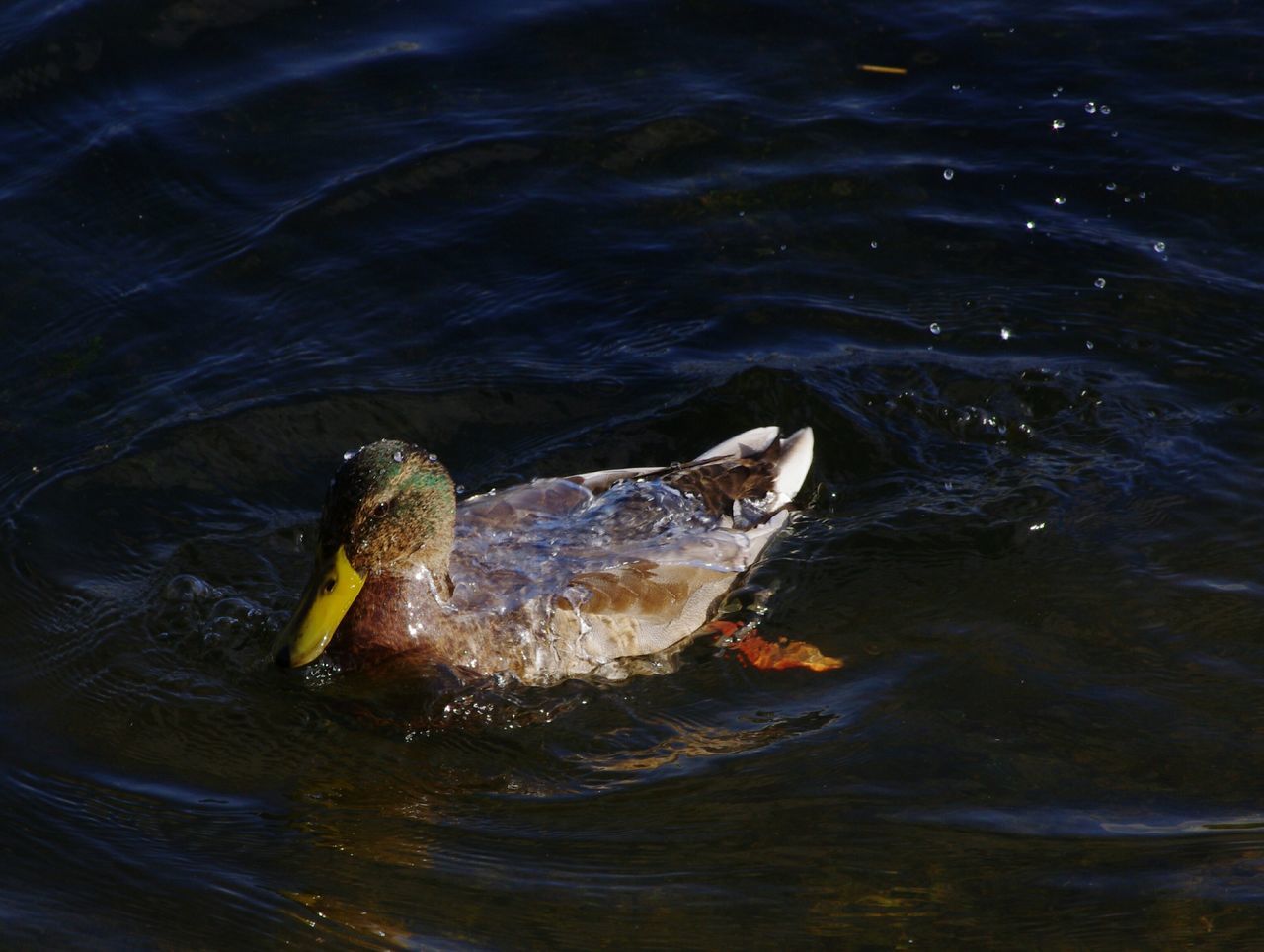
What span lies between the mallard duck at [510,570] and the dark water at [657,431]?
188 millimetres

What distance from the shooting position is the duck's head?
555 centimetres

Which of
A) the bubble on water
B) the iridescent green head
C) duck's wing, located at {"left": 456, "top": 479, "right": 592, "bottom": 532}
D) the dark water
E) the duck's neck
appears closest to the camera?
the dark water

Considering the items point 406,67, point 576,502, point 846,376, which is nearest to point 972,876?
point 576,502

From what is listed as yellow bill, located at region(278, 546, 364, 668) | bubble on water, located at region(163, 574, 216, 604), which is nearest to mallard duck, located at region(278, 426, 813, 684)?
yellow bill, located at region(278, 546, 364, 668)

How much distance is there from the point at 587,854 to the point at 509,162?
16.9 feet

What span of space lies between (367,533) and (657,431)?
6.66 feet

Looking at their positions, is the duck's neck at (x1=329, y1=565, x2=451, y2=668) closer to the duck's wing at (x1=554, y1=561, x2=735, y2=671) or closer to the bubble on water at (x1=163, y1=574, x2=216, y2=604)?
the duck's wing at (x1=554, y1=561, x2=735, y2=671)

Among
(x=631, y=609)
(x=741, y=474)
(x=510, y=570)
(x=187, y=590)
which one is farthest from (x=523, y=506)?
(x=187, y=590)

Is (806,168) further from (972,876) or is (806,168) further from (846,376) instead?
(972,876)

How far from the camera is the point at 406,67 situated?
381 inches

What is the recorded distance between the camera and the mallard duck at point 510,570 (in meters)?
5.64

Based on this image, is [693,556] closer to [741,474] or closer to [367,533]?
[741,474]

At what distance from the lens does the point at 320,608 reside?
555cm

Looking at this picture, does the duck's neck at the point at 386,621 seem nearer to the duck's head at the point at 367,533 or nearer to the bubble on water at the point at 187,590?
the duck's head at the point at 367,533
